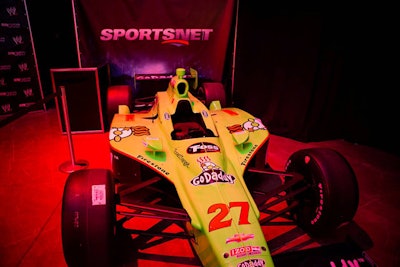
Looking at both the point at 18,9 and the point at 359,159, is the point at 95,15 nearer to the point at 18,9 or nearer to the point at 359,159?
the point at 18,9

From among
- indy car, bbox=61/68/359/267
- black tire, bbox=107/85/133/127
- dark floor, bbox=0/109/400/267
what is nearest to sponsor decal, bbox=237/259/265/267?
indy car, bbox=61/68/359/267

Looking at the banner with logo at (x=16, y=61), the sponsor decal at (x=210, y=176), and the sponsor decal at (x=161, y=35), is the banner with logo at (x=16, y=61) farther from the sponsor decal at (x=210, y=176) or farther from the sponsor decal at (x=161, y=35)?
the sponsor decal at (x=210, y=176)

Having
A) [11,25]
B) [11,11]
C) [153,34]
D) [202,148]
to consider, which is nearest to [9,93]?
[11,25]

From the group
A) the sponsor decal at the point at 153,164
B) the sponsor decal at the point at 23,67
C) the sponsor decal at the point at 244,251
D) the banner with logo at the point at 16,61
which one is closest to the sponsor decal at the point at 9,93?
the banner with logo at the point at 16,61

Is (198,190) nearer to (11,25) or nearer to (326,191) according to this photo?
(326,191)

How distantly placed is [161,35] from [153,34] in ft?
0.50

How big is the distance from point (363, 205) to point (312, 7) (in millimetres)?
2890

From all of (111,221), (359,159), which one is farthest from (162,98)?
(359,159)

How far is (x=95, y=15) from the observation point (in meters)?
5.33

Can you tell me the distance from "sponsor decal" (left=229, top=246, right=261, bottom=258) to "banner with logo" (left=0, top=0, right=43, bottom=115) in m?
5.62

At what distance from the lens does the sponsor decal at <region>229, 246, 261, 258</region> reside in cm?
213

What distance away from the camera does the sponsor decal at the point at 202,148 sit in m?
2.95

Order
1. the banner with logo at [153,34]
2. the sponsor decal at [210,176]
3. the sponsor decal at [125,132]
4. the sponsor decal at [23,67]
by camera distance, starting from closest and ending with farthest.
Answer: the sponsor decal at [210,176], the sponsor decal at [125,132], the banner with logo at [153,34], the sponsor decal at [23,67]

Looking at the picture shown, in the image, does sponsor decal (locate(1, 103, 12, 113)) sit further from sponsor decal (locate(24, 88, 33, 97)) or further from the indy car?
the indy car
